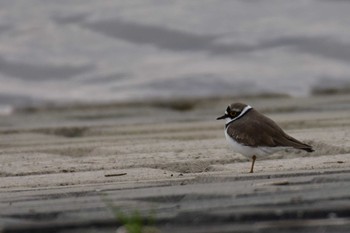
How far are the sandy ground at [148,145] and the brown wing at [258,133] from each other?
109 millimetres

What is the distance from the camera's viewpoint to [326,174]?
4.14 meters

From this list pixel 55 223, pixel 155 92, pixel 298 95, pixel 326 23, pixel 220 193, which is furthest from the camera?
pixel 326 23

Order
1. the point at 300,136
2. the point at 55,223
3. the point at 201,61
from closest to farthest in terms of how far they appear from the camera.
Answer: the point at 55,223 → the point at 300,136 → the point at 201,61

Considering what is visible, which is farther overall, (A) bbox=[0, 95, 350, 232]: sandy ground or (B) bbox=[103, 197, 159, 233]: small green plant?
(A) bbox=[0, 95, 350, 232]: sandy ground

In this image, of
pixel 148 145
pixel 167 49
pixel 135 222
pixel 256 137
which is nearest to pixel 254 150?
pixel 256 137

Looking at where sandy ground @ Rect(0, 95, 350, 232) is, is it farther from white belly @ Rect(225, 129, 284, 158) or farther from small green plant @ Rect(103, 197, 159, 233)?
small green plant @ Rect(103, 197, 159, 233)

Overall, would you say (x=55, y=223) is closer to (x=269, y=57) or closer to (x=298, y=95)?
(x=298, y=95)

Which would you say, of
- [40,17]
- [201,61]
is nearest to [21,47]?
[40,17]

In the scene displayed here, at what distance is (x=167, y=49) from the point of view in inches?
538

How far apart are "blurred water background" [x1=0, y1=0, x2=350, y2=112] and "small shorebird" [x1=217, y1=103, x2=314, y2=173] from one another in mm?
5671

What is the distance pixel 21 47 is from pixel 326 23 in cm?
386

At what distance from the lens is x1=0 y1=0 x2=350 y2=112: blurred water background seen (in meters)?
12.3

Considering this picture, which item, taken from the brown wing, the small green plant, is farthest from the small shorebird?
the small green plant

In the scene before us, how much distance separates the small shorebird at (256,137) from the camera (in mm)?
5516
